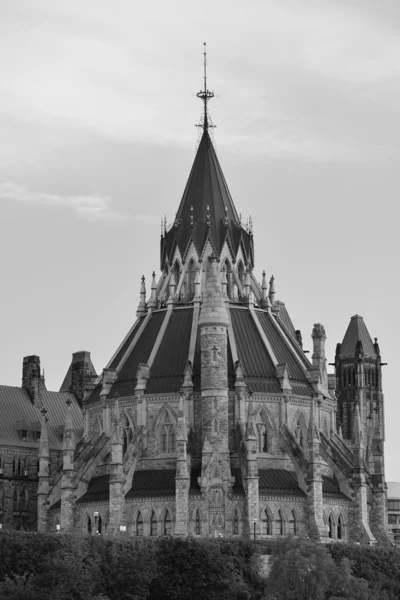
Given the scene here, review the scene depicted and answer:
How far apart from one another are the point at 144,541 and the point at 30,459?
129ft

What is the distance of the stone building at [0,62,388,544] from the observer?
136 m

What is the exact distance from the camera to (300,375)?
147625 millimetres

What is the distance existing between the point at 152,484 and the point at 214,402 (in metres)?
8.45

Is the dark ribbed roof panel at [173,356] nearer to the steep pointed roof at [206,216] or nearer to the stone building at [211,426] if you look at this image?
the stone building at [211,426]

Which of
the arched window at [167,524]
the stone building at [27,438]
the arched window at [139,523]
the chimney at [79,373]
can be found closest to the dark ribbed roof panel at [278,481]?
the arched window at [167,524]

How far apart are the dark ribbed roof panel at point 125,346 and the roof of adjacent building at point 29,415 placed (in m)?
15.3

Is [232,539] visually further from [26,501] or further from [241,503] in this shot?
[26,501]

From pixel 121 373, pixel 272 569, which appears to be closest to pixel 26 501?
pixel 121 373

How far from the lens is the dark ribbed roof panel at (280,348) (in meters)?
148

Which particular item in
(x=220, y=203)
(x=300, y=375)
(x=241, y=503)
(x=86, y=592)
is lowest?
(x=86, y=592)

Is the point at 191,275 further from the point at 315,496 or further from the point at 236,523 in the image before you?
the point at 236,523

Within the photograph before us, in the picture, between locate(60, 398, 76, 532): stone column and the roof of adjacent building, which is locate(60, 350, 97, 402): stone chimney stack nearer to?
the roof of adjacent building

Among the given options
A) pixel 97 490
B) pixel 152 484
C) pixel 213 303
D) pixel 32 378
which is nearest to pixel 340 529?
pixel 152 484

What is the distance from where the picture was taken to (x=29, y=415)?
6535 inches
